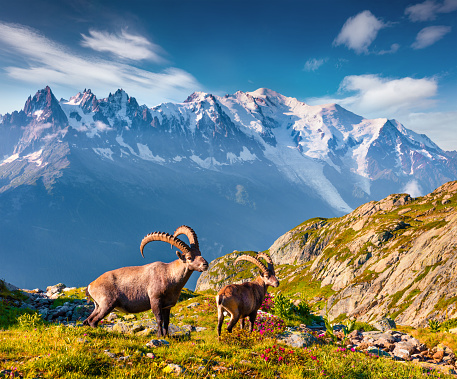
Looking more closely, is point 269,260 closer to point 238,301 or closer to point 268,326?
point 268,326

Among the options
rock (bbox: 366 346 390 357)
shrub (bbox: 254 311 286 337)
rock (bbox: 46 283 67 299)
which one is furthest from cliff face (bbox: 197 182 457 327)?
rock (bbox: 46 283 67 299)

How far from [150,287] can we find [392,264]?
6231cm

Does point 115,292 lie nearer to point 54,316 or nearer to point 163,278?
point 163,278

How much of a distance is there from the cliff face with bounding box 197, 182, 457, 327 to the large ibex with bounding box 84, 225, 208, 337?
32.6 meters

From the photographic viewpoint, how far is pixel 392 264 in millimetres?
60812

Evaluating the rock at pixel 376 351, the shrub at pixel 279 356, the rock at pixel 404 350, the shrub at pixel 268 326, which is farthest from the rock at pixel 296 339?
the rock at pixel 404 350

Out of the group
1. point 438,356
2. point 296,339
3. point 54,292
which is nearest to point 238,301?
point 296,339

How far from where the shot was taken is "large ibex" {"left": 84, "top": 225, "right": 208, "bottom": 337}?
12.8m

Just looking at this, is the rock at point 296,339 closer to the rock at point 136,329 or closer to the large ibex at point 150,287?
the large ibex at point 150,287

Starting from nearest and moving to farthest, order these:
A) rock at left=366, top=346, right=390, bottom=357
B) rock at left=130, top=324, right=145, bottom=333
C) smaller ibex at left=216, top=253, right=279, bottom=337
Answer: rock at left=130, top=324, right=145, bottom=333 → rock at left=366, top=346, right=390, bottom=357 → smaller ibex at left=216, top=253, right=279, bottom=337

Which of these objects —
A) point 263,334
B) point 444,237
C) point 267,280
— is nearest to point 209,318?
point 267,280

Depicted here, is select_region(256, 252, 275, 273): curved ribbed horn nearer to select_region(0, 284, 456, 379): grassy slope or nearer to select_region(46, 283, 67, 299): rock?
select_region(0, 284, 456, 379): grassy slope

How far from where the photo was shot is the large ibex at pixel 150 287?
12.8 m

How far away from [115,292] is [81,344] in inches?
141
